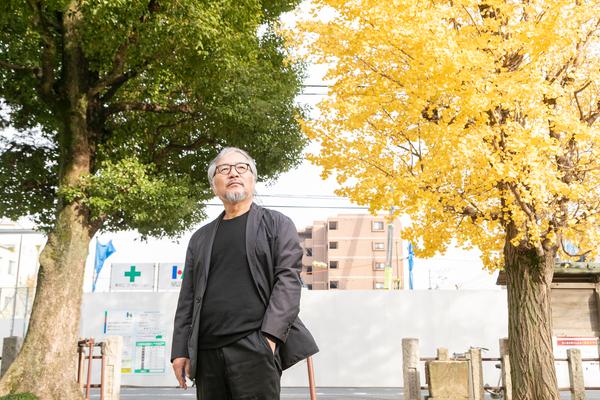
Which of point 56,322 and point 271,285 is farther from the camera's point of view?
point 56,322

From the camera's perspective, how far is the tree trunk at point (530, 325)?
7.44 m

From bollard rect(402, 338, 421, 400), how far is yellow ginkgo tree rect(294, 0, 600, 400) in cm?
144

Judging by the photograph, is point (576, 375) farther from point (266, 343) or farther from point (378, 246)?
point (378, 246)

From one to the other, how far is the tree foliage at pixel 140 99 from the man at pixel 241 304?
5383mm

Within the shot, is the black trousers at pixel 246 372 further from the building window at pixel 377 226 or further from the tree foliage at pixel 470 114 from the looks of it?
the building window at pixel 377 226

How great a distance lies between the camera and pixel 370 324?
16.8 meters

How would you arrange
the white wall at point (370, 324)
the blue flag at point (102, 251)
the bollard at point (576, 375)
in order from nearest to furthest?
1. the bollard at point (576, 375)
2. the white wall at point (370, 324)
3. the blue flag at point (102, 251)

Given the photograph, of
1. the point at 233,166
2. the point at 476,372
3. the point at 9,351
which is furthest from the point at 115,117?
the point at 233,166

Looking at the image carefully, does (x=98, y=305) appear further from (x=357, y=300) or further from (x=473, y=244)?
(x=473, y=244)

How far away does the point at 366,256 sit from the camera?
46750 millimetres

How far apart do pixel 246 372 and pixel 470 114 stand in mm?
5594

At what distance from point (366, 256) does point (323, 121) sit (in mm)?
39524

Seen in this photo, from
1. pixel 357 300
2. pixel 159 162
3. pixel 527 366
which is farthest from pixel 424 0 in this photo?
pixel 357 300

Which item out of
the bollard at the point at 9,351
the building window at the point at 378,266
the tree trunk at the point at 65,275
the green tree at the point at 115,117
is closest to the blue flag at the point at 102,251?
the green tree at the point at 115,117
